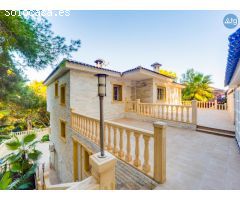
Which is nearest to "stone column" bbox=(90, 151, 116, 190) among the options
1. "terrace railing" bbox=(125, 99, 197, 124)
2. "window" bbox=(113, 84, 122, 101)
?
"terrace railing" bbox=(125, 99, 197, 124)

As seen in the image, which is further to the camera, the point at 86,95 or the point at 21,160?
the point at 86,95

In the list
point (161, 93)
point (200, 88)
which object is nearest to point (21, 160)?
point (161, 93)

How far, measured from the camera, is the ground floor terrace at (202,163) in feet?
5.58

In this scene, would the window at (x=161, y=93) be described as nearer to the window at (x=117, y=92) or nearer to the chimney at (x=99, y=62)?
the window at (x=117, y=92)

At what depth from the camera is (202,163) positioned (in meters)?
2.21

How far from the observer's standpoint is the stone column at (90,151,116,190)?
1381 millimetres

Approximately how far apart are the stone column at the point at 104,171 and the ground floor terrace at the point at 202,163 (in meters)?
0.69

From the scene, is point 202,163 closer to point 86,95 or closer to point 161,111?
point 161,111

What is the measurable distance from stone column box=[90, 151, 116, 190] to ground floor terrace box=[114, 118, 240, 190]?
2.26 feet

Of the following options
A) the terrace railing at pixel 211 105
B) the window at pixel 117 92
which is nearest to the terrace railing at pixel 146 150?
the window at pixel 117 92

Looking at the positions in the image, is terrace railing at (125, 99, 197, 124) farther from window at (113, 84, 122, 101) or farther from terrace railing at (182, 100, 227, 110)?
terrace railing at (182, 100, 227, 110)

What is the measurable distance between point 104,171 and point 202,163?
1.88m
